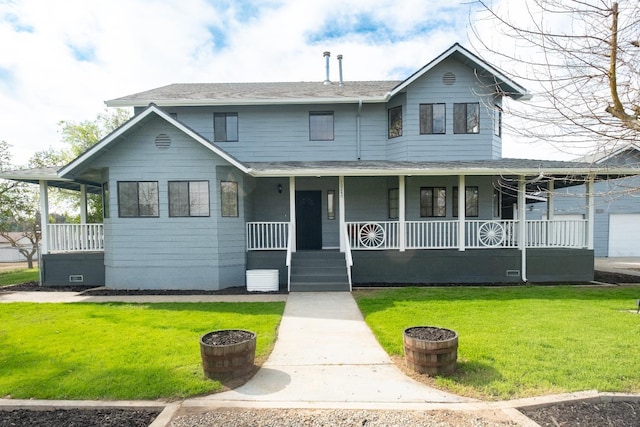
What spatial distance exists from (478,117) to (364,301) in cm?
840

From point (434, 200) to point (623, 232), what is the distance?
542 inches

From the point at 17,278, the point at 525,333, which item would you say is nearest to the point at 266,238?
the point at 525,333

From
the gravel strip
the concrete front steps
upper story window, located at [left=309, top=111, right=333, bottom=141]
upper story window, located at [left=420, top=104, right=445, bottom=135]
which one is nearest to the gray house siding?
the concrete front steps

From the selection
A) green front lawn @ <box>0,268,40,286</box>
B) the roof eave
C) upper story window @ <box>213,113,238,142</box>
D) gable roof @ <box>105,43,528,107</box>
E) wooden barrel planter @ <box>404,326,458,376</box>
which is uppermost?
gable roof @ <box>105,43,528,107</box>

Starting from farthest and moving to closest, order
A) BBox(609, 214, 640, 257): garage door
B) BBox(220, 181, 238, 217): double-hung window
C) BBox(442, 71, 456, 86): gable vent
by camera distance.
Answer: BBox(609, 214, 640, 257): garage door, BBox(442, 71, 456, 86): gable vent, BBox(220, 181, 238, 217): double-hung window

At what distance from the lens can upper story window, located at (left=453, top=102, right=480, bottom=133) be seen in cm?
1220

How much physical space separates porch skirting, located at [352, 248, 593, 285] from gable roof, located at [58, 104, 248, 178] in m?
5.16

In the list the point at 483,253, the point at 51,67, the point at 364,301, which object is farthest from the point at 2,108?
the point at 483,253

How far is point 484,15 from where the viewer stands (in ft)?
13.6

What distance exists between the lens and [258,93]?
13250 millimetres

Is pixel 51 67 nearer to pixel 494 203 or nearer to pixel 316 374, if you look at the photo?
pixel 316 374

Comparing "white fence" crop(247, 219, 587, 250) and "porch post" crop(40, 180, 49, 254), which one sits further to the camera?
"white fence" crop(247, 219, 587, 250)

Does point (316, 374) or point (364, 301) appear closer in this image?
point (316, 374)

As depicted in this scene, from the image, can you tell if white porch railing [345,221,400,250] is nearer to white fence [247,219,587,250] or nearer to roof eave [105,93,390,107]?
white fence [247,219,587,250]
